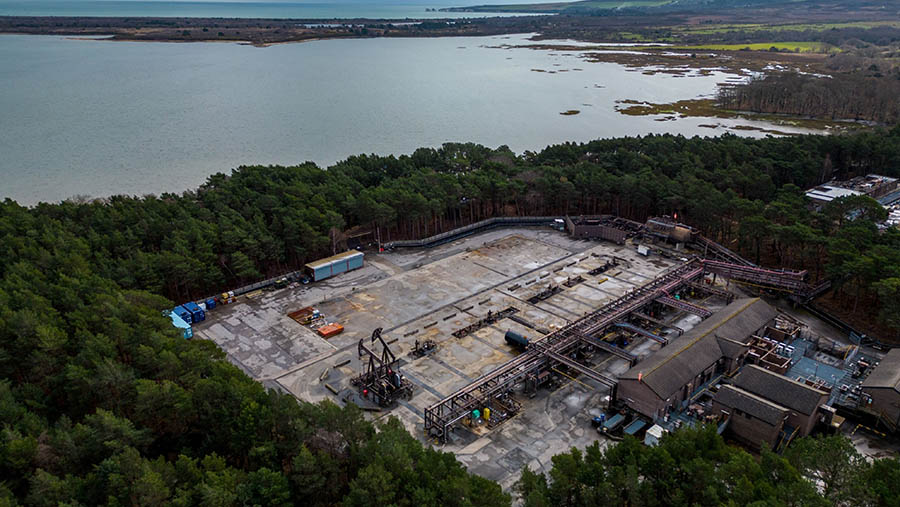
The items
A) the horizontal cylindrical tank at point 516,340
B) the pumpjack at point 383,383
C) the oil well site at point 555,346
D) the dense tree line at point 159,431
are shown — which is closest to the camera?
the dense tree line at point 159,431

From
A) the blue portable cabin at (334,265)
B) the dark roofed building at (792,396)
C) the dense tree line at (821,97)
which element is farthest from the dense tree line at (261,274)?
the dense tree line at (821,97)

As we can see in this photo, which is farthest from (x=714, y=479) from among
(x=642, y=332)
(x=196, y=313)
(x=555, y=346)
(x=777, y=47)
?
(x=777, y=47)

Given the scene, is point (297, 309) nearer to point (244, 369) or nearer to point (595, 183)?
point (244, 369)

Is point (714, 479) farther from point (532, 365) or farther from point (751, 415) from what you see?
point (532, 365)

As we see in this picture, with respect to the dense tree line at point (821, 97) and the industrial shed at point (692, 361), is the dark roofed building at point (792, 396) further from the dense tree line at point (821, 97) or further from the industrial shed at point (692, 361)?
the dense tree line at point (821, 97)

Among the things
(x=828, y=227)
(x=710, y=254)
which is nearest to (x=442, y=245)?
(x=710, y=254)

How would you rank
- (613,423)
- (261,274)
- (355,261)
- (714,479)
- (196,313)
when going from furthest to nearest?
(355,261) < (261,274) < (196,313) < (613,423) < (714,479)
